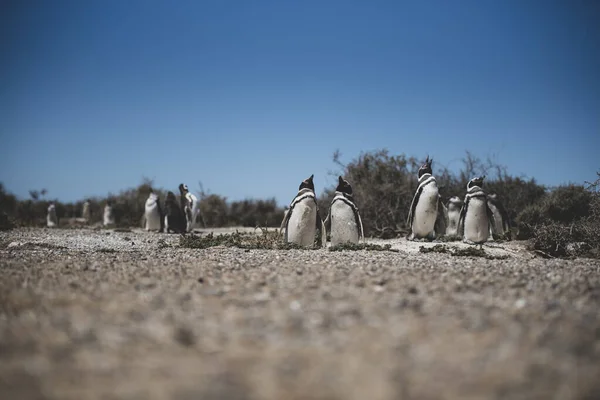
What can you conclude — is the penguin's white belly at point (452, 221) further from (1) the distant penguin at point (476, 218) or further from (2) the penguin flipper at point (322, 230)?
(2) the penguin flipper at point (322, 230)

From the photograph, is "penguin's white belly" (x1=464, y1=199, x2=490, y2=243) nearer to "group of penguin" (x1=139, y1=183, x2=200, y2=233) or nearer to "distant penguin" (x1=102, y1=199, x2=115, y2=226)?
"group of penguin" (x1=139, y1=183, x2=200, y2=233)

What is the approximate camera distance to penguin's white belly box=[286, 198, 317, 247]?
931 cm

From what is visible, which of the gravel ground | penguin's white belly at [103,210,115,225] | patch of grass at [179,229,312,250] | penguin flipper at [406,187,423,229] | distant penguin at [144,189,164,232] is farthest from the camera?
penguin's white belly at [103,210,115,225]

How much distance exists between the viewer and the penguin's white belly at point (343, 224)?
961 cm

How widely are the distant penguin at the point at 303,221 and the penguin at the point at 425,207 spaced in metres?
3.26

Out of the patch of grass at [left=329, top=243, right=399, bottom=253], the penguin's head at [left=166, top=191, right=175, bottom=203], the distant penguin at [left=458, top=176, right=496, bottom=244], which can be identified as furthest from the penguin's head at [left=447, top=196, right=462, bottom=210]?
the penguin's head at [left=166, top=191, right=175, bottom=203]

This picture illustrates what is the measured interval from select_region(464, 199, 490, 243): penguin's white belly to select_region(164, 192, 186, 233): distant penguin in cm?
1074

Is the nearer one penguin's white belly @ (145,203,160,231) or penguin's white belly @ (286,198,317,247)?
penguin's white belly @ (286,198,317,247)

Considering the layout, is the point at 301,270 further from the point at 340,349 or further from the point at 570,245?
the point at 570,245

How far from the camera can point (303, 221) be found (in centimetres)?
932

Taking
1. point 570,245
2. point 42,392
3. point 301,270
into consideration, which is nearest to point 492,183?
point 570,245

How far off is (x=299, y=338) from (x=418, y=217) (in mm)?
9266

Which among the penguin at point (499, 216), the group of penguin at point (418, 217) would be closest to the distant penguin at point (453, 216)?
the group of penguin at point (418, 217)

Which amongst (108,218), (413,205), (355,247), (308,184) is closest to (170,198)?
(108,218)
